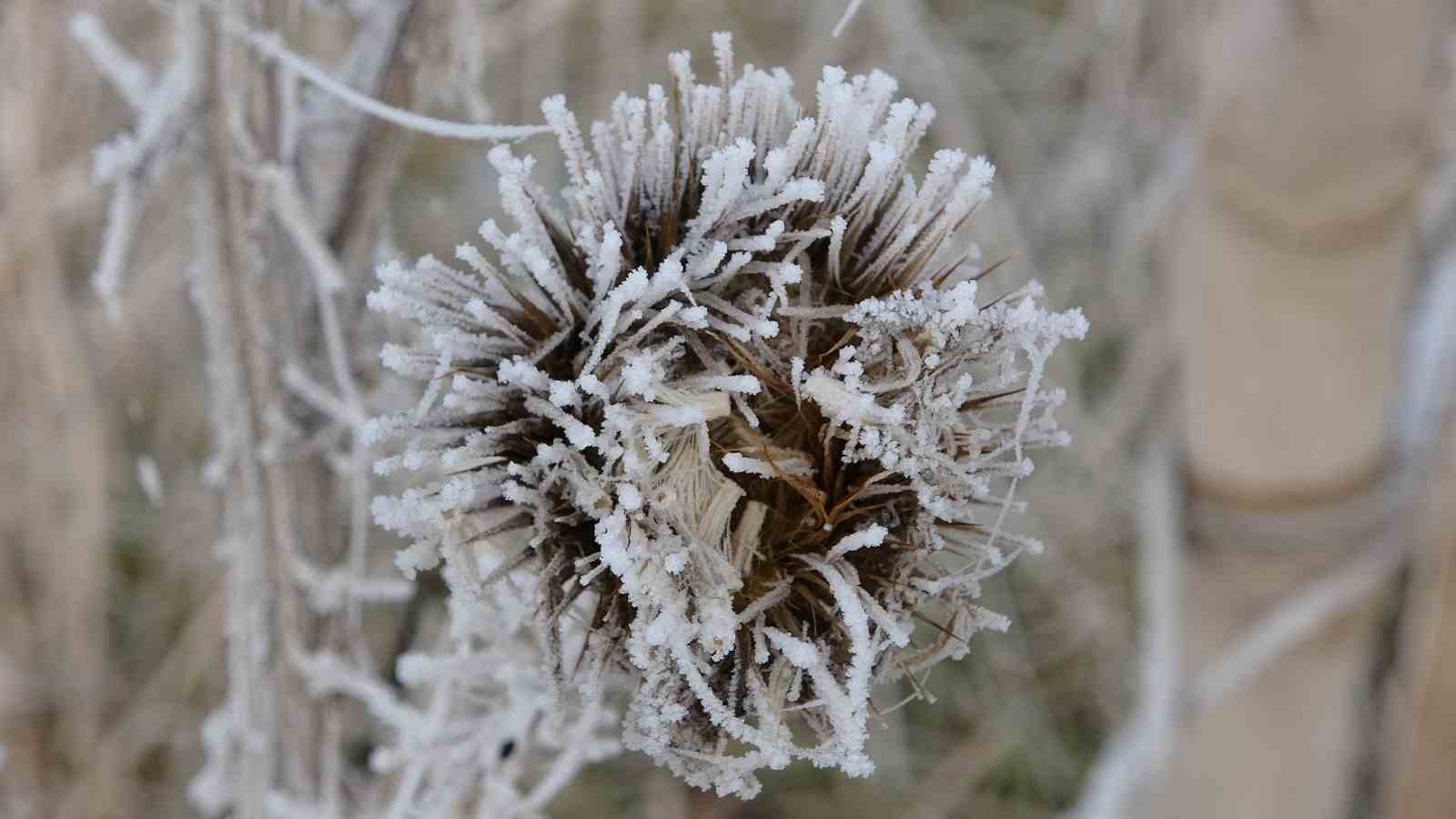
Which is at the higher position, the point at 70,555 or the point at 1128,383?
the point at 1128,383

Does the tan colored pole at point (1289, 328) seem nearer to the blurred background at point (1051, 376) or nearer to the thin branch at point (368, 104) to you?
the blurred background at point (1051, 376)

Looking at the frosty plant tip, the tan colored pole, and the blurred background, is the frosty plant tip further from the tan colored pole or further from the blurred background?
the tan colored pole

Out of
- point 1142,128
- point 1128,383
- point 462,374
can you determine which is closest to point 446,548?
point 462,374

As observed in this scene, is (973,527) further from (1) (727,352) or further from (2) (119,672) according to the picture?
(2) (119,672)

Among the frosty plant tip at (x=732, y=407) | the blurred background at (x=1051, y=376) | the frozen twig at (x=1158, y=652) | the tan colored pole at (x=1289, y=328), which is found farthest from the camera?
the frozen twig at (x=1158, y=652)

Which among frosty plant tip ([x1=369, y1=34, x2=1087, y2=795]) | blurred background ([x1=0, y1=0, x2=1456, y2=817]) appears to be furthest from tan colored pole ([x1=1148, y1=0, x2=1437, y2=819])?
frosty plant tip ([x1=369, y1=34, x2=1087, y2=795])

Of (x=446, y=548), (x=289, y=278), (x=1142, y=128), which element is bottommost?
(x=446, y=548)

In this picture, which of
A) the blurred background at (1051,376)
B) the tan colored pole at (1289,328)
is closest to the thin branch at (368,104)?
the blurred background at (1051,376)
